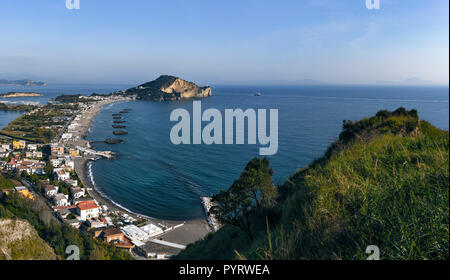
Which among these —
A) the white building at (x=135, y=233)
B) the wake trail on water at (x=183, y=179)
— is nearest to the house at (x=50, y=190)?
the white building at (x=135, y=233)

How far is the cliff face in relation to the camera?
290 ft

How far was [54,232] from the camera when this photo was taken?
1058cm

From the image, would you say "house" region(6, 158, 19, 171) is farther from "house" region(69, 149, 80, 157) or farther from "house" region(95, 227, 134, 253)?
"house" region(95, 227, 134, 253)

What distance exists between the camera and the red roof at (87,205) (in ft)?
49.9

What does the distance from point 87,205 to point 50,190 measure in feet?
13.6

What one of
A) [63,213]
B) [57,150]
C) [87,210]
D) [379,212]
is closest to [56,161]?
[57,150]

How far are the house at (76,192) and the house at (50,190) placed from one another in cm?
99

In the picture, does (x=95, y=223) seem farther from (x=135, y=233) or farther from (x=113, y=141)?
(x=113, y=141)

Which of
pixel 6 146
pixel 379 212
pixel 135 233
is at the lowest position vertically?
pixel 135 233

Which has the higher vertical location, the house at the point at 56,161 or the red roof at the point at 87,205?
the house at the point at 56,161

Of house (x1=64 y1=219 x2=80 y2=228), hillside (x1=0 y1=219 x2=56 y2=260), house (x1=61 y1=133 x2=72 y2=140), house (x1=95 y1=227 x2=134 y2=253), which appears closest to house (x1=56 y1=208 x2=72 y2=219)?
house (x1=64 y1=219 x2=80 y2=228)

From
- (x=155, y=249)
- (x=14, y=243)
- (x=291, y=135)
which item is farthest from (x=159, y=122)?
(x=14, y=243)

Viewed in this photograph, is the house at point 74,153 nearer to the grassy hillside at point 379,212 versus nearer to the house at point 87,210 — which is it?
the house at point 87,210

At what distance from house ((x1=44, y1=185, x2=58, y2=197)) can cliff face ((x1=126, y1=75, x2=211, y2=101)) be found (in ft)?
232
